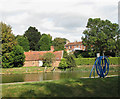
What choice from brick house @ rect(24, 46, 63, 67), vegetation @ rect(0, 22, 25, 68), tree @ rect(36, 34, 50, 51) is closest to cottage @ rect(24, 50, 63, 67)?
brick house @ rect(24, 46, 63, 67)

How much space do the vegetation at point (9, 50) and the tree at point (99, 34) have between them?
68.0ft

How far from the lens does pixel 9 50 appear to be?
34844 millimetres

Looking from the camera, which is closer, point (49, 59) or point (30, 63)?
point (49, 59)

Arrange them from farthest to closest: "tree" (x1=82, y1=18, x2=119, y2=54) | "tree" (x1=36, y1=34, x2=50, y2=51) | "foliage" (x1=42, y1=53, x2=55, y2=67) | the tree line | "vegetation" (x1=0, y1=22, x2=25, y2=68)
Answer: "tree" (x1=36, y1=34, x2=50, y2=51)
the tree line
"tree" (x1=82, y1=18, x2=119, y2=54)
"foliage" (x1=42, y1=53, x2=55, y2=67)
"vegetation" (x1=0, y1=22, x2=25, y2=68)

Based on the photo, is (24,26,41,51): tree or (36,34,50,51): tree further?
(24,26,41,51): tree

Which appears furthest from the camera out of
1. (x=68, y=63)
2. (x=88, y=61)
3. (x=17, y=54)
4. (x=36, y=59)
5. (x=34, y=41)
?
(x=34, y=41)

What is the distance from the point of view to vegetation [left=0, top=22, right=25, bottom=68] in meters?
33.2

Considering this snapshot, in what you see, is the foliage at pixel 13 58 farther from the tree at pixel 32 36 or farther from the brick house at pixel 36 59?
the tree at pixel 32 36

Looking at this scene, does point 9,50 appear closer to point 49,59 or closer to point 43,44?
point 49,59

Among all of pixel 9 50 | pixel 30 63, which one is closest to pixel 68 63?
pixel 30 63

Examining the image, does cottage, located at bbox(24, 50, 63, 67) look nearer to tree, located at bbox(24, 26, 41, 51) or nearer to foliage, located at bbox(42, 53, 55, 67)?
foliage, located at bbox(42, 53, 55, 67)

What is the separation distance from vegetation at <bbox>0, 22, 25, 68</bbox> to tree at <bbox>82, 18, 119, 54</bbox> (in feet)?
68.0

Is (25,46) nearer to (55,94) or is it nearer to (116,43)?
(116,43)

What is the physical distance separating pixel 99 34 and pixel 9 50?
25216 millimetres
